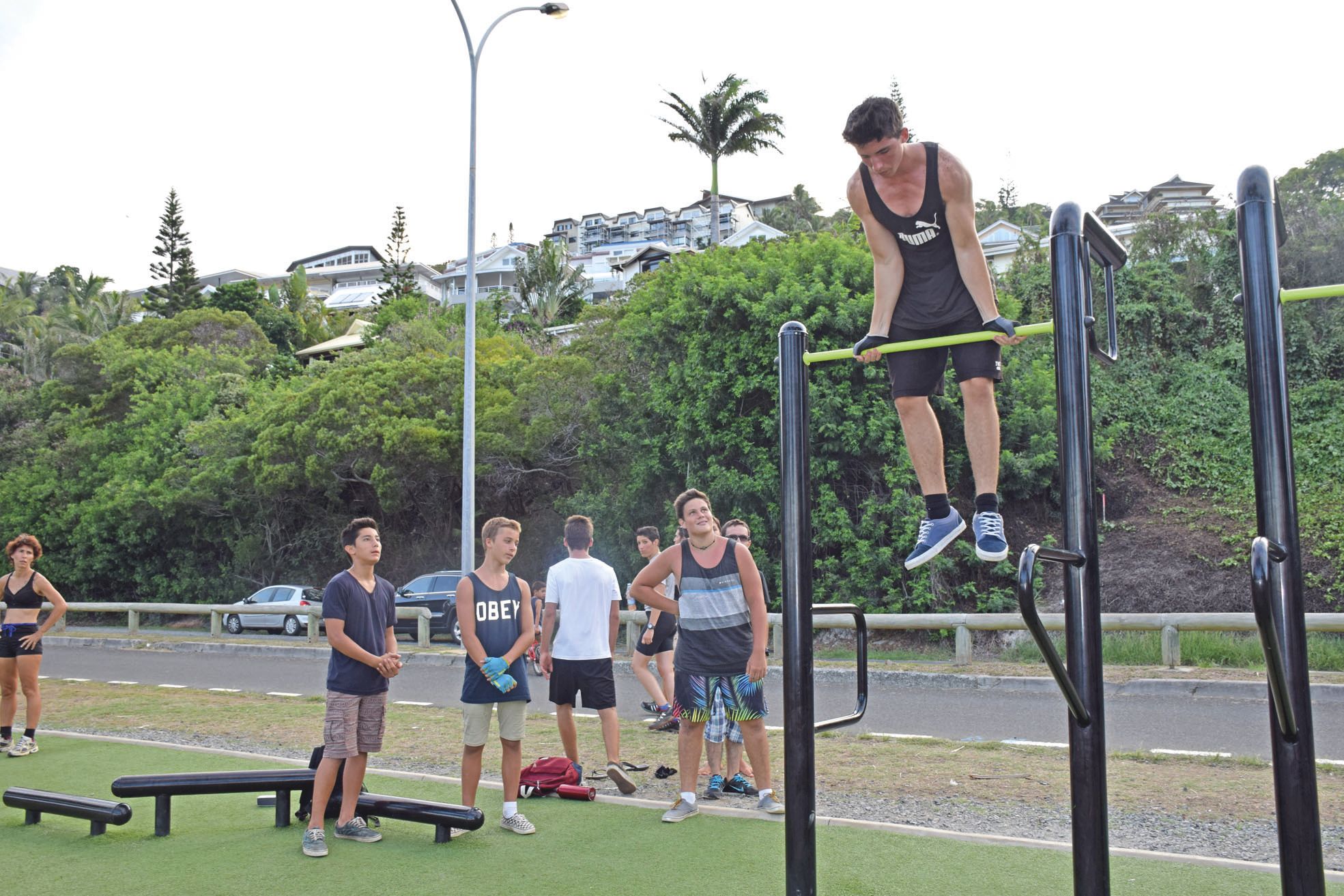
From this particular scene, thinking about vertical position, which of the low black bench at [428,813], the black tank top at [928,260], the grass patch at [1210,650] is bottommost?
the low black bench at [428,813]

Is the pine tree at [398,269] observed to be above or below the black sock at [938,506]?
above

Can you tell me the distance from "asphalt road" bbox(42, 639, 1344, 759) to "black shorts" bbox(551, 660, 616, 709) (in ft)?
5.30

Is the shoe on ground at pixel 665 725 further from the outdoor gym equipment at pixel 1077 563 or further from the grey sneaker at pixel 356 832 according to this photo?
the outdoor gym equipment at pixel 1077 563

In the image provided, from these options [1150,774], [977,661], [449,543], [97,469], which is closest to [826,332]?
[977,661]

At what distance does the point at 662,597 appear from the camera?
22.4 ft

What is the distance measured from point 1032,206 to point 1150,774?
36654 mm

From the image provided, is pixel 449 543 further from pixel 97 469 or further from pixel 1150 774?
pixel 1150 774

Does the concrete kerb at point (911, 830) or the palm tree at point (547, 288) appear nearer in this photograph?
the concrete kerb at point (911, 830)

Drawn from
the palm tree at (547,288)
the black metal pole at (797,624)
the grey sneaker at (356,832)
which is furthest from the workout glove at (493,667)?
the palm tree at (547,288)

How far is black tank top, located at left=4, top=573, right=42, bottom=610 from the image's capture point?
9023 millimetres

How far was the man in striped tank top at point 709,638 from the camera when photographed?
6.22m

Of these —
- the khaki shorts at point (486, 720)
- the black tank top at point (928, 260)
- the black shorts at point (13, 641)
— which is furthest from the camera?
the black shorts at point (13, 641)

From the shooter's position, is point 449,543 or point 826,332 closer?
point 826,332

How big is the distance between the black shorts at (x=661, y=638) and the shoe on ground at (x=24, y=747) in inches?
206
